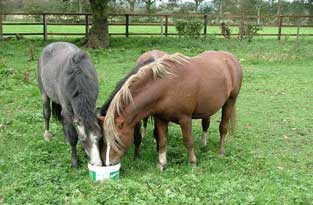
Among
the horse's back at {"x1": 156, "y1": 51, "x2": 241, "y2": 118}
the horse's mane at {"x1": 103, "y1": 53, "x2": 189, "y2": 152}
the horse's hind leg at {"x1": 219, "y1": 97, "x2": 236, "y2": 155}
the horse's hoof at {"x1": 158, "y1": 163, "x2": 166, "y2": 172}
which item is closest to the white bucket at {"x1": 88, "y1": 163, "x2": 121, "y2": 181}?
the horse's mane at {"x1": 103, "y1": 53, "x2": 189, "y2": 152}

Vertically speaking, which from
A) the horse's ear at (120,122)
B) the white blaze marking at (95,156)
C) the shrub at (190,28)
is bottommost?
the white blaze marking at (95,156)

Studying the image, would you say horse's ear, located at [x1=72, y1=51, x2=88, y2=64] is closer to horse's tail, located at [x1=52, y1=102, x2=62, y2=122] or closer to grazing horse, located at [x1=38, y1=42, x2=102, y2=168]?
grazing horse, located at [x1=38, y1=42, x2=102, y2=168]

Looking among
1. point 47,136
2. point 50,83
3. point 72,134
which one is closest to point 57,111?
point 47,136

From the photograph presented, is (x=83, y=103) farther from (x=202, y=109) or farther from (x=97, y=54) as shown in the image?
(x=97, y=54)

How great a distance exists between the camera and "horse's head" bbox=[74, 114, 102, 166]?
428 cm

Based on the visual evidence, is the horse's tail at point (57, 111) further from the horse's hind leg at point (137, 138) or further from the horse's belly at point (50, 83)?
the horse's hind leg at point (137, 138)

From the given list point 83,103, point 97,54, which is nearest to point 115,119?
point 83,103

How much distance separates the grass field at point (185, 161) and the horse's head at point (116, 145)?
11.1 inches

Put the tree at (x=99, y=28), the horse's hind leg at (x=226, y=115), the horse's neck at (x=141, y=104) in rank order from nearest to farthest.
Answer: the horse's neck at (x=141, y=104), the horse's hind leg at (x=226, y=115), the tree at (x=99, y=28)

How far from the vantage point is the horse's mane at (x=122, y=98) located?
429 cm

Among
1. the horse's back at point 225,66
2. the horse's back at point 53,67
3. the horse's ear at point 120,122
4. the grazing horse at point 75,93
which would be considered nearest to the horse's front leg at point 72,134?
the grazing horse at point 75,93

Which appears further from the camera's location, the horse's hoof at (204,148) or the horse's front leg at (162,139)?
the horse's hoof at (204,148)

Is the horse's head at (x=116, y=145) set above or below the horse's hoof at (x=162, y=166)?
above

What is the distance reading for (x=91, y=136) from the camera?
14.1ft
